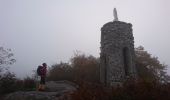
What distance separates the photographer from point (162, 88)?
7.26 metres

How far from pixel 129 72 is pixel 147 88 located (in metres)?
10.0

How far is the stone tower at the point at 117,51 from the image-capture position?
658 inches

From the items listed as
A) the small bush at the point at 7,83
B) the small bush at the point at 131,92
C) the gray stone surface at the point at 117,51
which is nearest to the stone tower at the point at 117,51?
the gray stone surface at the point at 117,51

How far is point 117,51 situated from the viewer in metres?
16.9

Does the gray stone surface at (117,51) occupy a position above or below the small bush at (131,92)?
above

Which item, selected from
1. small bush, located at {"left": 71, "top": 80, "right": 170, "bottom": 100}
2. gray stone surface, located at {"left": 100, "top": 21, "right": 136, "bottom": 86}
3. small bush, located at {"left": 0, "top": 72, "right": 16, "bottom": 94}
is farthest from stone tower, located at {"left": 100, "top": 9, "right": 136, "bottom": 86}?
small bush, located at {"left": 71, "top": 80, "right": 170, "bottom": 100}

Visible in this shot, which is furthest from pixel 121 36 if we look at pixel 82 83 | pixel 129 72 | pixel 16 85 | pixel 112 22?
pixel 82 83

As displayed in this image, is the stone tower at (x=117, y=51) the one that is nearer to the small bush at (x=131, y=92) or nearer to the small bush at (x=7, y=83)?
the small bush at (x=7, y=83)

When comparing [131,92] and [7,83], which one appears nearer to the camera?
[131,92]

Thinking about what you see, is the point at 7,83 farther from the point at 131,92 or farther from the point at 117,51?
the point at 131,92

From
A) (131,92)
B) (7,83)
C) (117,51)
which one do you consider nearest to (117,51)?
(117,51)

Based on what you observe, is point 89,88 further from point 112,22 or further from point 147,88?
point 112,22

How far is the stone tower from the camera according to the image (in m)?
16.7

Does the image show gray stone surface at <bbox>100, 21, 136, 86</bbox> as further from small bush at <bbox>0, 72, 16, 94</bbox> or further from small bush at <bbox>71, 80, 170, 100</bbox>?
small bush at <bbox>71, 80, 170, 100</bbox>
